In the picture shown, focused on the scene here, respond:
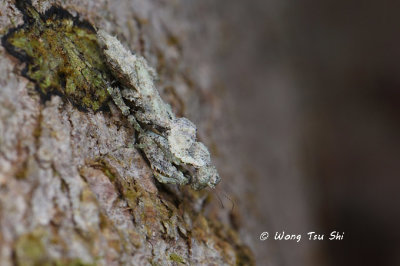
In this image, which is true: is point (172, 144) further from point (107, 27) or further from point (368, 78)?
point (368, 78)

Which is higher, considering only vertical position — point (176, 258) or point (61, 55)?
point (61, 55)

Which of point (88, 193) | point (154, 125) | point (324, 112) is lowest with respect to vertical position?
point (88, 193)

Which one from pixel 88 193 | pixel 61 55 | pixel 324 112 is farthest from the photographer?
pixel 324 112

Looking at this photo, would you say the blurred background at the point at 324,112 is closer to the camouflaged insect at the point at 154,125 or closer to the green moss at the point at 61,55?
the camouflaged insect at the point at 154,125

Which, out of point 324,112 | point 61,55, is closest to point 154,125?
point 61,55

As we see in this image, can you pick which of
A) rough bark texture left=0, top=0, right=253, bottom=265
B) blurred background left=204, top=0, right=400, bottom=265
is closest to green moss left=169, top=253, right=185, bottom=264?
rough bark texture left=0, top=0, right=253, bottom=265

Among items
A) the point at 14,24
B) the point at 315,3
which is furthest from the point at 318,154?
the point at 14,24

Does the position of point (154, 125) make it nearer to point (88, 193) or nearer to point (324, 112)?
point (88, 193)
